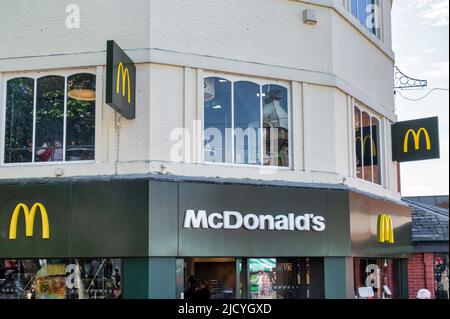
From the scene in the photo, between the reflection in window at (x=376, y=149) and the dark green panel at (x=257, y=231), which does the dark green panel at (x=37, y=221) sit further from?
the reflection in window at (x=376, y=149)

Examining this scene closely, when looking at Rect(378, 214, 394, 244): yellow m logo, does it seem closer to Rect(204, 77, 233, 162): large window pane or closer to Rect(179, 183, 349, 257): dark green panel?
Rect(179, 183, 349, 257): dark green panel

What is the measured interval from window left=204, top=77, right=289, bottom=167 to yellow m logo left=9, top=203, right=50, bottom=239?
2.98 metres

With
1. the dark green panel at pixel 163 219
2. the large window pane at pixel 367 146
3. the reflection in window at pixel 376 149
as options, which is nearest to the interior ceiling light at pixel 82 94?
the dark green panel at pixel 163 219

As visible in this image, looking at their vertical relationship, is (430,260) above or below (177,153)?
below

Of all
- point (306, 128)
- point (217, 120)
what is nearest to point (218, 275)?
point (217, 120)

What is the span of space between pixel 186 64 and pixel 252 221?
3.02m

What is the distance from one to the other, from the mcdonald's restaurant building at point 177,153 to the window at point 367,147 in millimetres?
823

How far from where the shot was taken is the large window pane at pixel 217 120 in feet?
42.5

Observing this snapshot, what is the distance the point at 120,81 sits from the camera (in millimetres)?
11734

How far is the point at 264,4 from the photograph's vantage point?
13672 mm

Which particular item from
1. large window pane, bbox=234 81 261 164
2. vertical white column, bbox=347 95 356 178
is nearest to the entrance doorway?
large window pane, bbox=234 81 261 164

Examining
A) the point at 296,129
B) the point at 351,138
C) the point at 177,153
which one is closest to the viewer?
the point at 177,153

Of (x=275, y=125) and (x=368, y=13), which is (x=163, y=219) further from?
(x=368, y=13)

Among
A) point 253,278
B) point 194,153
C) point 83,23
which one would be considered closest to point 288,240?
point 253,278
